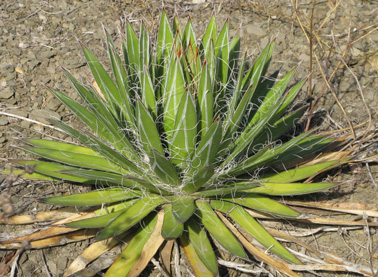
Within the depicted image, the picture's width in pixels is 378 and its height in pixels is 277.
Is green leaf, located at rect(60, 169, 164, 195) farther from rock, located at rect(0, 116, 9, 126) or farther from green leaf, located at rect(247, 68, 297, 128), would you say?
rock, located at rect(0, 116, 9, 126)

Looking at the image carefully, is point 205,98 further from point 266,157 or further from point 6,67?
point 6,67

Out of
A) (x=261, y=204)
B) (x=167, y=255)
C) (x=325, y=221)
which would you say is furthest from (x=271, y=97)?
(x=167, y=255)

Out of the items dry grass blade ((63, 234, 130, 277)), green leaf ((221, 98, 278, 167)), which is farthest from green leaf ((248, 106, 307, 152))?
dry grass blade ((63, 234, 130, 277))

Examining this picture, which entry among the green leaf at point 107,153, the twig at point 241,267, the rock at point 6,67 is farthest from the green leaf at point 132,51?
the rock at point 6,67

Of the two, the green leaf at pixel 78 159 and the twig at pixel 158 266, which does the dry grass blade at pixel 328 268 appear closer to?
the twig at pixel 158 266

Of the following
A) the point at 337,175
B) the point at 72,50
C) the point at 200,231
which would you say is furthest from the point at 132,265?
the point at 72,50

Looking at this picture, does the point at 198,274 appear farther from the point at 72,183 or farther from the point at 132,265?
the point at 72,183
